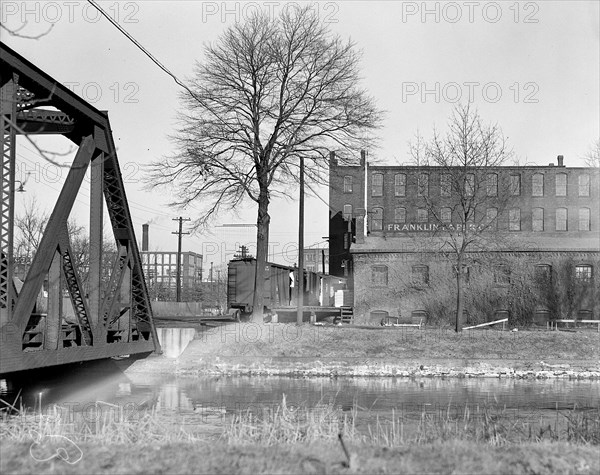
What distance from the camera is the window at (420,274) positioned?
4584 centimetres

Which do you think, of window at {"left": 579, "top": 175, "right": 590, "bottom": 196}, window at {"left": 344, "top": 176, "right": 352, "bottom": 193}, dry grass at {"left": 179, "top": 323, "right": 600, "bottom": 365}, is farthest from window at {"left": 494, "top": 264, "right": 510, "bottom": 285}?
window at {"left": 344, "top": 176, "right": 352, "bottom": 193}

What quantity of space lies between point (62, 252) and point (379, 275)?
1355 inches

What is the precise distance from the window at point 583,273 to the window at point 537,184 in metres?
17.9

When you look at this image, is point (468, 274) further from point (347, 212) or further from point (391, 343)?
point (347, 212)

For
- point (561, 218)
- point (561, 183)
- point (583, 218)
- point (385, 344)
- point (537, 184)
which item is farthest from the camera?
point (561, 183)

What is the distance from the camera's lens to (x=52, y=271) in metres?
13.8

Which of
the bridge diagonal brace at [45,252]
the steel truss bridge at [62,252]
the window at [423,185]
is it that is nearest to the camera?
the steel truss bridge at [62,252]

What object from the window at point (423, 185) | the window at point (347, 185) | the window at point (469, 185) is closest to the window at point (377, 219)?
the window at point (347, 185)

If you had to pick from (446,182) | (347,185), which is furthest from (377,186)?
(446,182)

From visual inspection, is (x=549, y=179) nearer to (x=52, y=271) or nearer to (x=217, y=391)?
(x=217, y=391)

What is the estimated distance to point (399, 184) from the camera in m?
63.7

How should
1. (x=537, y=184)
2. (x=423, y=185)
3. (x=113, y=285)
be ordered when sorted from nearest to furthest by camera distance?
(x=113, y=285) < (x=423, y=185) < (x=537, y=184)

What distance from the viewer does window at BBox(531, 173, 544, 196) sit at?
2474 inches

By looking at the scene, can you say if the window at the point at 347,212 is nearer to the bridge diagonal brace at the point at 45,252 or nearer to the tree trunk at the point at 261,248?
the tree trunk at the point at 261,248
